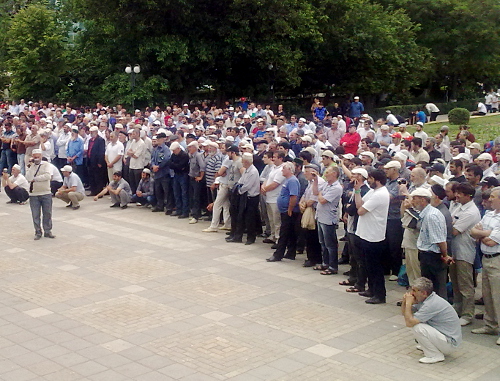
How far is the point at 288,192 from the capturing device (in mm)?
12609

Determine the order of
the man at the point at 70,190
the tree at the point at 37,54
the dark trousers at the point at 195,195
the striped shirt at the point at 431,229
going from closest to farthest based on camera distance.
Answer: the striped shirt at the point at 431,229
the dark trousers at the point at 195,195
the man at the point at 70,190
the tree at the point at 37,54

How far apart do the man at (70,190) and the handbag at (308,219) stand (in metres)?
7.76

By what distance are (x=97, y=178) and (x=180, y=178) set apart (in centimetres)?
387

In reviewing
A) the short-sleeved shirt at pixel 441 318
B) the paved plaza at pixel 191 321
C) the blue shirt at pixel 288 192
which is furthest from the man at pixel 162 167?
the short-sleeved shirt at pixel 441 318

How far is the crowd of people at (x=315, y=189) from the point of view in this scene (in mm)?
9508

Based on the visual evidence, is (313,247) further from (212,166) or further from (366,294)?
(212,166)

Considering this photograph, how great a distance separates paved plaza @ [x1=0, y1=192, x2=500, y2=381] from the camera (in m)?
8.07

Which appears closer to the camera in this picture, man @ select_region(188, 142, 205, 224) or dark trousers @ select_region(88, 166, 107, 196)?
man @ select_region(188, 142, 205, 224)

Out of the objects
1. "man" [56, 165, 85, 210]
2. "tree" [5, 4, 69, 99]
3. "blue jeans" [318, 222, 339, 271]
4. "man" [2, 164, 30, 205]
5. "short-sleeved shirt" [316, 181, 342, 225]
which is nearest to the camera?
"short-sleeved shirt" [316, 181, 342, 225]

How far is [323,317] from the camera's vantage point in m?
9.83

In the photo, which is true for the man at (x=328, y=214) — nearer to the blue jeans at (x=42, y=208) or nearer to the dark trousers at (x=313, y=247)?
the dark trousers at (x=313, y=247)

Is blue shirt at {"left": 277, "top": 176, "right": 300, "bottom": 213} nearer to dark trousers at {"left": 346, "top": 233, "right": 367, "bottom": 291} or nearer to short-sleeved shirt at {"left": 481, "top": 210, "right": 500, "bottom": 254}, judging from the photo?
dark trousers at {"left": 346, "top": 233, "right": 367, "bottom": 291}

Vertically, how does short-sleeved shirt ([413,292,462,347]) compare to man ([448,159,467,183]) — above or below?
below

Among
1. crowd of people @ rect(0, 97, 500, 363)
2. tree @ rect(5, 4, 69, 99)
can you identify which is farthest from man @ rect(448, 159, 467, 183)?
tree @ rect(5, 4, 69, 99)
